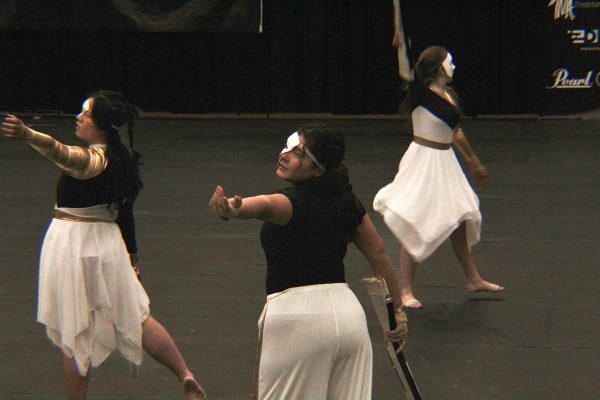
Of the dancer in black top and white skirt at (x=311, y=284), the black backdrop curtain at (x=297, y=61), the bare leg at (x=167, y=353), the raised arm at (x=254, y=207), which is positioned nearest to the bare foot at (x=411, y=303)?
the bare leg at (x=167, y=353)

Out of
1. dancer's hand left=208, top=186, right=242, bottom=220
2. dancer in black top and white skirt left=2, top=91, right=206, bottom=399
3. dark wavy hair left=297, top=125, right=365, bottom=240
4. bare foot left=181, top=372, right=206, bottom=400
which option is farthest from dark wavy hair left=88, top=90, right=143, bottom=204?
dancer's hand left=208, top=186, right=242, bottom=220

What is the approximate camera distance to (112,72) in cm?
2444

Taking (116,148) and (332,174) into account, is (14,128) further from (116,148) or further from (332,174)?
(332,174)

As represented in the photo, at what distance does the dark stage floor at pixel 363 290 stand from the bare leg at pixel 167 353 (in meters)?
0.44

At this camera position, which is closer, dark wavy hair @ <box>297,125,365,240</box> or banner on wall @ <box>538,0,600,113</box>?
dark wavy hair @ <box>297,125,365,240</box>

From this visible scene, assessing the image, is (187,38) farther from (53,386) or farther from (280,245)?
(280,245)

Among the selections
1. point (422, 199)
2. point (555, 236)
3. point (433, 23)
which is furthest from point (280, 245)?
point (433, 23)

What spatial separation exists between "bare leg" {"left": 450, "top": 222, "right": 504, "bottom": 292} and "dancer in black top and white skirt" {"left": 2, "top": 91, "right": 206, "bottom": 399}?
121 inches

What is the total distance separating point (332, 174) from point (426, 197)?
3.53 meters

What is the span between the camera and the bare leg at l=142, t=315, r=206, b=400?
573 cm

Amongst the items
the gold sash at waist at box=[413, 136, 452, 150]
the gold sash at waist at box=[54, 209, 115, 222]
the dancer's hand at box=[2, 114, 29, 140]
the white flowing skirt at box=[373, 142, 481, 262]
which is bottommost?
the white flowing skirt at box=[373, 142, 481, 262]

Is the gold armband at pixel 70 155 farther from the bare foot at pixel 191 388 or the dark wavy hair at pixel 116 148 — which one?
the bare foot at pixel 191 388

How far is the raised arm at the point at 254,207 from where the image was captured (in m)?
4.11

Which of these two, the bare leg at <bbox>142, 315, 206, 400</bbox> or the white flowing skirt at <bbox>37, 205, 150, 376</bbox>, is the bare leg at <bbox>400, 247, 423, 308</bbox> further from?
the white flowing skirt at <bbox>37, 205, 150, 376</bbox>
